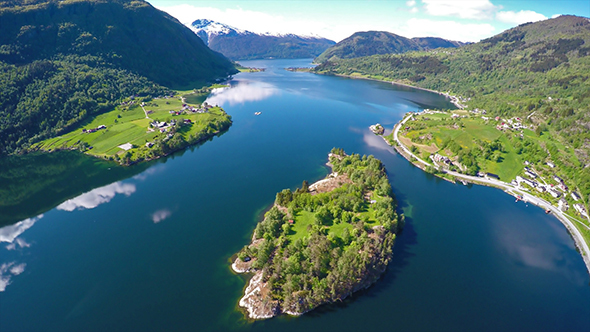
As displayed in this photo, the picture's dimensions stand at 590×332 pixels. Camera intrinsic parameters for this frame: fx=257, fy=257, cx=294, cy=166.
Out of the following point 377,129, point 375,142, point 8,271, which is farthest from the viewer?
point 377,129

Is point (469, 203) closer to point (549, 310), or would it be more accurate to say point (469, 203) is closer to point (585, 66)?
point (549, 310)

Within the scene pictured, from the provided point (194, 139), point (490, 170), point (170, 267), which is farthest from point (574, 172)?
point (194, 139)

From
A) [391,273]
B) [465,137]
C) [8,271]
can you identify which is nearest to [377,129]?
[465,137]

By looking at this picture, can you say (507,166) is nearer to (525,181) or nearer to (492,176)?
(492,176)

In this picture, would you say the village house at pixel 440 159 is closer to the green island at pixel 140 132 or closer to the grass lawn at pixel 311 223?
the grass lawn at pixel 311 223

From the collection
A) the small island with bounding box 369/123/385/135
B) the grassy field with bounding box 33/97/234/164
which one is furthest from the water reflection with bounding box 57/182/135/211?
the small island with bounding box 369/123/385/135

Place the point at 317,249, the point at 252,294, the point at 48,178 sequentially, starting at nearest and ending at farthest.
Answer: the point at 252,294
the point at 317,249
the point at 48,178
